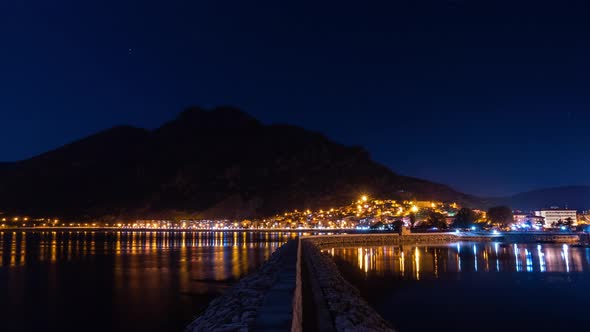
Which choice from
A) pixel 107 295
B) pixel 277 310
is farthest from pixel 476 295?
pixel 107 295

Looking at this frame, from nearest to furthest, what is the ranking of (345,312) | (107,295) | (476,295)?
(345,312), (107,295), (476,295)

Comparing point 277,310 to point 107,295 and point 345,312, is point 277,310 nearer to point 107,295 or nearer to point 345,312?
point 345,312

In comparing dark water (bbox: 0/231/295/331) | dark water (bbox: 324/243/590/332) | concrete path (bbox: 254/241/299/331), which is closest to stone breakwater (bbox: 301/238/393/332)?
dark water (bbox: 324/243/590/332)

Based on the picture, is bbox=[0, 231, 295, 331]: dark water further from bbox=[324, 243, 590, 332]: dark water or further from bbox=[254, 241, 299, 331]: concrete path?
bbox=[324, 243, 590, 332]: dark water

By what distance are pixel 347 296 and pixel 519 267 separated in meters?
22.4

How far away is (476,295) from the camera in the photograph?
21.7 meters

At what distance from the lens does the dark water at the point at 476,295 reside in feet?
53.6

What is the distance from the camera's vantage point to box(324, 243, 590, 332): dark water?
16.3m

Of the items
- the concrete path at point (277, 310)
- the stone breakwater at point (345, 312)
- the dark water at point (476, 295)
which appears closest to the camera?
the concrete path at point (277, 310)

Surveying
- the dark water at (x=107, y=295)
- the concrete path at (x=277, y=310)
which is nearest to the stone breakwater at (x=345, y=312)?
the concrete path at (x=277, y=310)

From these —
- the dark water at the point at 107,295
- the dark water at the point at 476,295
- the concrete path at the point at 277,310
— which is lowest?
the dark water at the point at 476,295

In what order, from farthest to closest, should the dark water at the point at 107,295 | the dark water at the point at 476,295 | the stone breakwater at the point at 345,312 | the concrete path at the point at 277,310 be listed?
the dark water at the point at 476,295 < the dark water at the point at 107,295 < the stone breakwater at the point at 345,312 < the concrete path at the point at 277,310

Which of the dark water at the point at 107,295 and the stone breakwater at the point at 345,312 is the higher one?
the stone breakwater at the point at 345,312

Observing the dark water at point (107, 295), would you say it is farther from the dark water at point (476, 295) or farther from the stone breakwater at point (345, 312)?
the dark water at point (476, 295)
